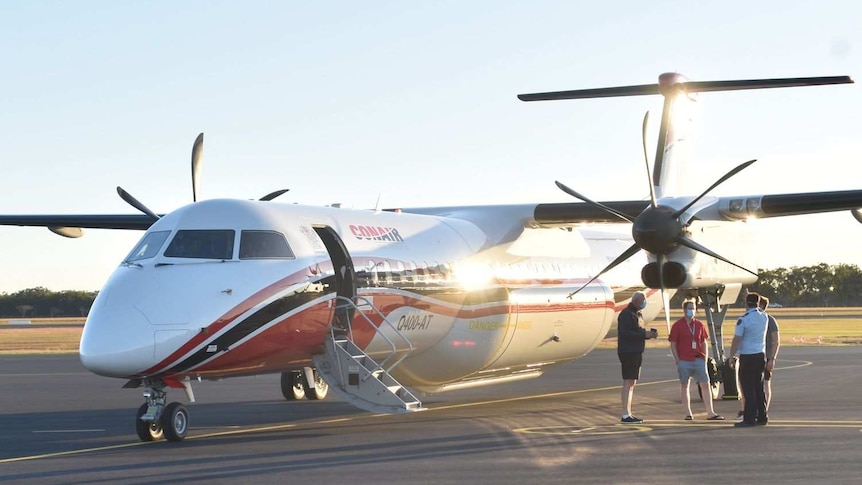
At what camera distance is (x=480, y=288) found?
19.0 meters

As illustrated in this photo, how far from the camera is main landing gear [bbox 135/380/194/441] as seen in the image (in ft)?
45.5

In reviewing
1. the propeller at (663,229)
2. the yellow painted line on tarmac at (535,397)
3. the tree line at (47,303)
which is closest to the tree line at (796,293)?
the tree line at (47,303)

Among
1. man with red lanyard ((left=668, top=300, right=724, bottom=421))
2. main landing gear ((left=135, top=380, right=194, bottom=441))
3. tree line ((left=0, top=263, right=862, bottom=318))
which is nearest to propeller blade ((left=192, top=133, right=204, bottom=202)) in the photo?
main landing gear ((left=135, top=380, right=194, bottom=441))

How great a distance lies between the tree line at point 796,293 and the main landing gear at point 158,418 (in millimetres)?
91087

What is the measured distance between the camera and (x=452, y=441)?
539 inches

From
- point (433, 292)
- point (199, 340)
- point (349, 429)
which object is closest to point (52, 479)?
point (199, 340)

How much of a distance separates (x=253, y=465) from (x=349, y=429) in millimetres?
3845

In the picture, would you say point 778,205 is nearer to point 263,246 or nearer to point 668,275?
point 668,275

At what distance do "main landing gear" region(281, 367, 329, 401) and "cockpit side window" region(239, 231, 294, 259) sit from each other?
6.17 meters

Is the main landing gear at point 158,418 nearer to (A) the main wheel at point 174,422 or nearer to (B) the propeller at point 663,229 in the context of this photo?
(A) the main wheel at point 174,422

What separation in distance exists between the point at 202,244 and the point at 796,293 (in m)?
99.2

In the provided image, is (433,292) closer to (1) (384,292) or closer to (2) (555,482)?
(1) (384,292)

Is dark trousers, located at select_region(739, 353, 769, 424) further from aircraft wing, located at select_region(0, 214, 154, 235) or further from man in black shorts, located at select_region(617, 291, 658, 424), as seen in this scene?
aircraft wing, located at select_region(0, 214, 154, 235)

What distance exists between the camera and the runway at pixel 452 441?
10.9 m
